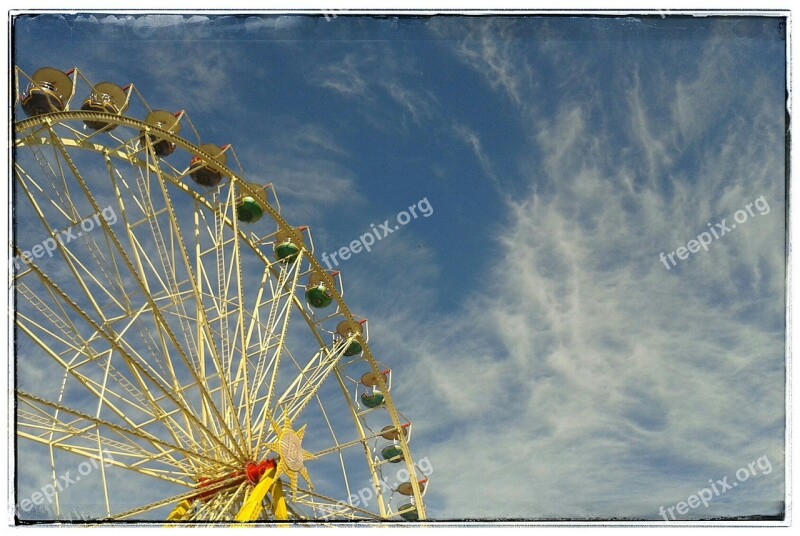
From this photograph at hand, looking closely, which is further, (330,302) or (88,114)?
(330,302)

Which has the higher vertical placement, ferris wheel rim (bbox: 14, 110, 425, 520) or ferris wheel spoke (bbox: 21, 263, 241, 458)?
ferris wheel rim (bbox: 14, 110, 425, 520)

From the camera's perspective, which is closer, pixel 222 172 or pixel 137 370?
pixel 137 370

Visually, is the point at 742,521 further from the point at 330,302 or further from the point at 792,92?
the point at 330,302

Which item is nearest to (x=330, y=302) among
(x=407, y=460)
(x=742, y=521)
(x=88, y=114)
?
(x=407, y=460)

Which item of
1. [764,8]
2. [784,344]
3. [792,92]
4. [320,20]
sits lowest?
[784,344]

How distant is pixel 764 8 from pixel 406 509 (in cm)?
1841

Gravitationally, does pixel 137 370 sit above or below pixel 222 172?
below

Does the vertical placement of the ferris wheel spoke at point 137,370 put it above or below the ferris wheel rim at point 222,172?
below

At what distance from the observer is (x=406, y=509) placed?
2217cm

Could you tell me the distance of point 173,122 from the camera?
49.2 ft

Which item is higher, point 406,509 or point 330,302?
point 330,302

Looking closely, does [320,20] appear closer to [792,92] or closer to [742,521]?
[792,92]
